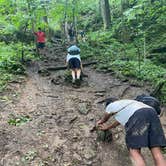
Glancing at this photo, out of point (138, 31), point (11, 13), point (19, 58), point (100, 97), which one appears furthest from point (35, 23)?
point (100, 97)

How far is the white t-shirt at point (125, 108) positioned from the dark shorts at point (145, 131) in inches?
5.2

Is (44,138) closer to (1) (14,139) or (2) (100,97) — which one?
(1) (14,139)

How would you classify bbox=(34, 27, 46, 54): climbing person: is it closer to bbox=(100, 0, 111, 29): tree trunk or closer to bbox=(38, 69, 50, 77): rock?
bbox=(38, 69, 50, 77): rock

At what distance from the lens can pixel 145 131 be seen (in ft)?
18.8

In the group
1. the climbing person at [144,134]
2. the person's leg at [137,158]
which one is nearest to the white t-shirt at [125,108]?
the climbing person at [144,134]

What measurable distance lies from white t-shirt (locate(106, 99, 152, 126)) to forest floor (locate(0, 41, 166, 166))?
123 centimetres

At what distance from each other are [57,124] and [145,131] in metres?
Answer: 3.35

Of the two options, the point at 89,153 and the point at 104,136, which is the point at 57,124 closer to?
the point at 104,136

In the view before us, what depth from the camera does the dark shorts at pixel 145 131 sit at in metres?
5.73

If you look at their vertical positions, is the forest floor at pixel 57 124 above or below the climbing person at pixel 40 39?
below

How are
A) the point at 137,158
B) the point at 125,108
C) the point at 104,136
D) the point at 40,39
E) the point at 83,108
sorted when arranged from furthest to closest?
the point at 40,39 < the point at 83,108 < the point at 104,136 < the point at 125,108 < the point at 137,158

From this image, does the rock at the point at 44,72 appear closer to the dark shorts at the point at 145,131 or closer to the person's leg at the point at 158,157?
the dark shorts at the point at 145,131

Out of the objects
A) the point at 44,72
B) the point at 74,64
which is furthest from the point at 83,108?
the point at 44,72

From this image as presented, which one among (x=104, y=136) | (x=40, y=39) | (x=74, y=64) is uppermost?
(x=40, y=39)
